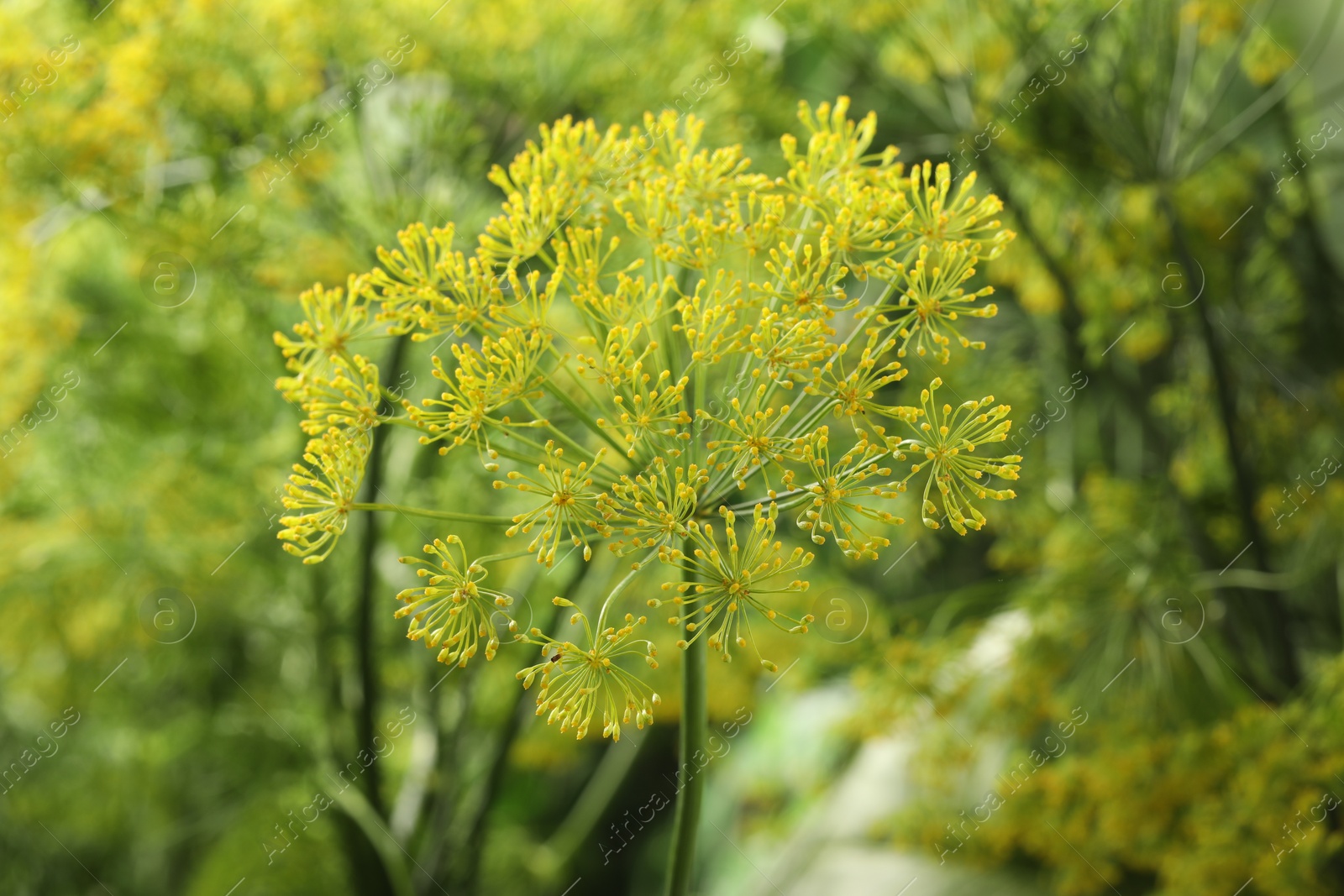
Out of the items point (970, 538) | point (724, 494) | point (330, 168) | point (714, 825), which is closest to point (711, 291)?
point (724, 494)

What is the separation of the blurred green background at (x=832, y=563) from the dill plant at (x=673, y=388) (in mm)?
808

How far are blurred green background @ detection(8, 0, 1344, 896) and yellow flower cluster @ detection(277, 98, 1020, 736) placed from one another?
80cm

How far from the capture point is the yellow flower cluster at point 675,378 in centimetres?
76

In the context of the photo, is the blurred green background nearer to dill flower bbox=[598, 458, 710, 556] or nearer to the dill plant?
the dill plant

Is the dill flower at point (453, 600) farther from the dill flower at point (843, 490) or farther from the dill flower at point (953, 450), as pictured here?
the dill flower at point (953, 450)

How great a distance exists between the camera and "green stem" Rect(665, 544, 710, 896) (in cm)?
84

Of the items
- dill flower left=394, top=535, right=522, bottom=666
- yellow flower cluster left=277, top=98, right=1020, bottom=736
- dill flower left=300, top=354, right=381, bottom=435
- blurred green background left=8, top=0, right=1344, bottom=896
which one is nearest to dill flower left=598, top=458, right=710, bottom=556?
yellow flower cluster left=277, top=98, right=1020, bottom=736

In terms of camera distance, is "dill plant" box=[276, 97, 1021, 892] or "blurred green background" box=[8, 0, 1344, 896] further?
"blurred green background" box=[8, 0, 1344, 896]

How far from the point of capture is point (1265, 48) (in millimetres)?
1917

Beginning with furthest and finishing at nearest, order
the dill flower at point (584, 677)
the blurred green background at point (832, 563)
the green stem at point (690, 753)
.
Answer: the blurred green background at point (832, 563) < the green stem at point (690, 753) < the dill flower at point (584, 677)

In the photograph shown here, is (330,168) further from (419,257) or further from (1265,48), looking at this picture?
(1265,48)

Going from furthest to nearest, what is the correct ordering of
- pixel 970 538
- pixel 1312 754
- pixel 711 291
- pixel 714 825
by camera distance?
pixel 714 825 < pixel 970 538 < pixel 1312 754 < pixel 711 291

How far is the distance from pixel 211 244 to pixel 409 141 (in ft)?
1.36

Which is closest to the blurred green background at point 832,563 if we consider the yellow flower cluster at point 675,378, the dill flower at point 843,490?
the yellow flower cluster at point 675,378
